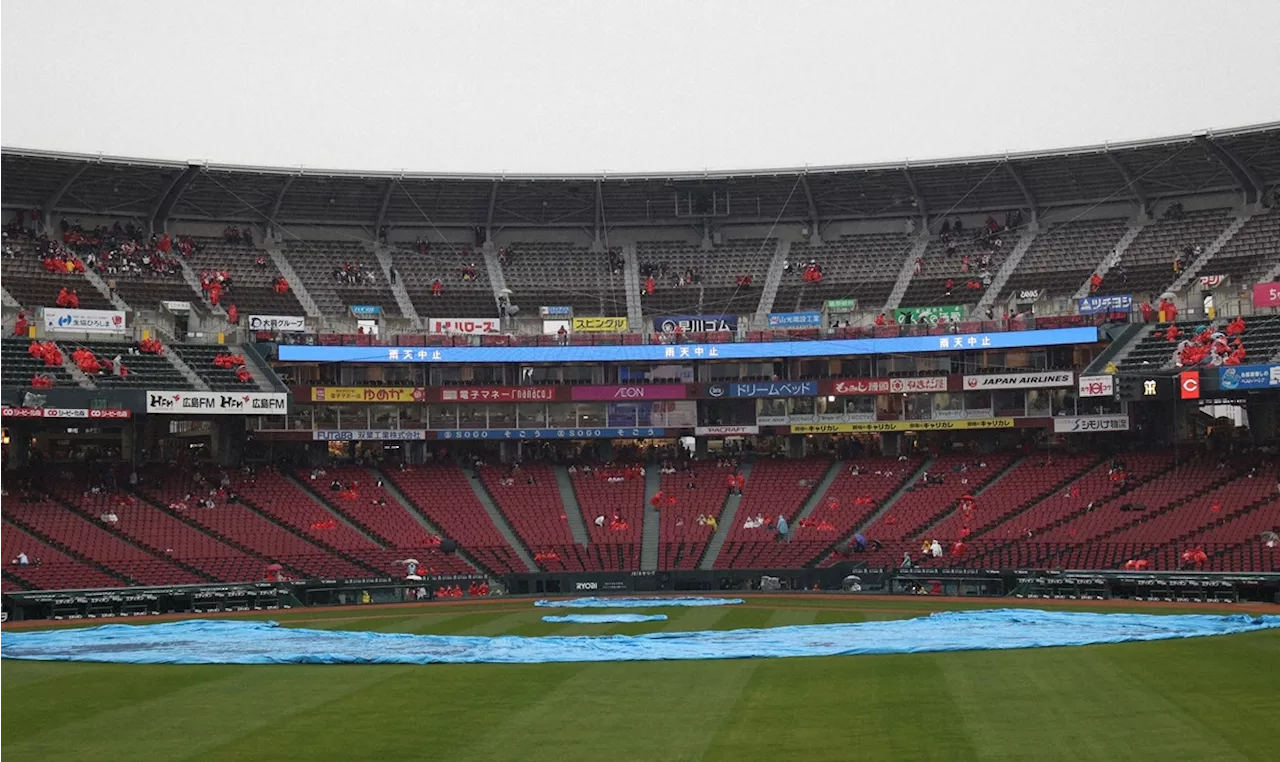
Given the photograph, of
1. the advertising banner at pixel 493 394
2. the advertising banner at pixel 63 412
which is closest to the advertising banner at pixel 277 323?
the advertising banner at pixel 493 394

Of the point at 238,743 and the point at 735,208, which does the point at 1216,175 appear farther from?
the point at 238,743

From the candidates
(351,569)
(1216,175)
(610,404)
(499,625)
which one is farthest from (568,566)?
(1216,175)

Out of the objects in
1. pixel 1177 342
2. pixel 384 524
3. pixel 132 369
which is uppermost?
pixel 1177 342

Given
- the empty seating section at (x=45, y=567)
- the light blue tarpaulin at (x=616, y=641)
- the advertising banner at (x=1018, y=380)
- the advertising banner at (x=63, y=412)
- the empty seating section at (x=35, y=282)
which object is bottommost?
the light blue tarpaulin at (x=616, y=641)

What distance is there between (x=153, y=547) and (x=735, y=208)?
121 ft

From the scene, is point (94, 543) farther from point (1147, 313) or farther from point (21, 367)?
point (1147, 313)

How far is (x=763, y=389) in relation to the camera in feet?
225

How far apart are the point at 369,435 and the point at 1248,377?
40.5 meters

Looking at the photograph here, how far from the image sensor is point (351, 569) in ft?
184

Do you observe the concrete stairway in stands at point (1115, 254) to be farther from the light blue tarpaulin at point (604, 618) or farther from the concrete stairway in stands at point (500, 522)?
the light blue tarpaulin at point (604, 618)

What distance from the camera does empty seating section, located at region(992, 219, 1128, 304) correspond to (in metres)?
69.1

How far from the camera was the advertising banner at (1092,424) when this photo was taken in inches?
2442

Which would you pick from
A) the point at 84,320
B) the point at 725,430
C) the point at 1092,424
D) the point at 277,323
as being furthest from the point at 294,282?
the point at 1092,424

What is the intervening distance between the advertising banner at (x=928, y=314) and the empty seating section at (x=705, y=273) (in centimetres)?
819
